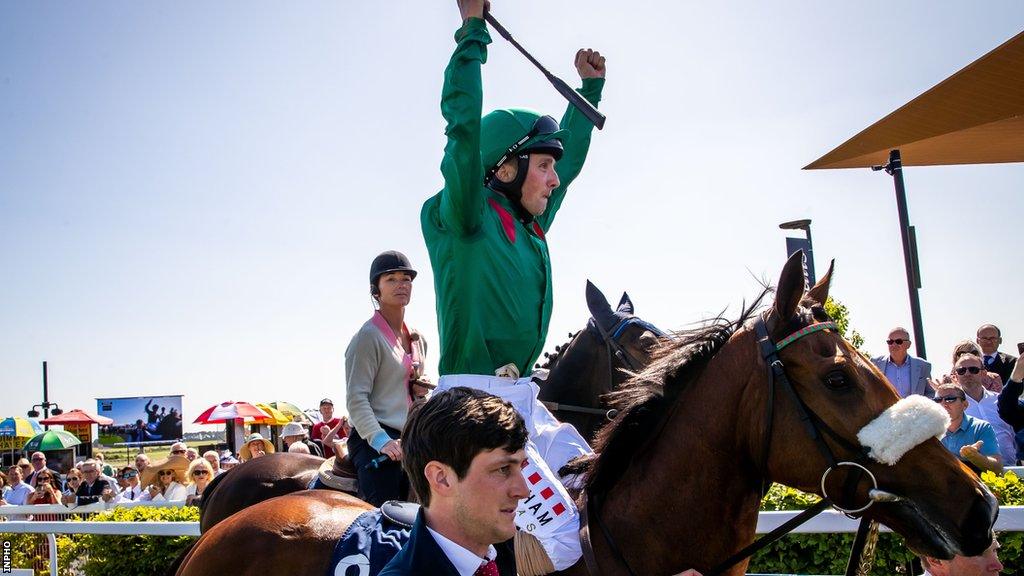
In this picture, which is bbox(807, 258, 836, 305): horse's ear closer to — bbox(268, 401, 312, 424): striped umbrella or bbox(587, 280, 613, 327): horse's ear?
bbox(587, 280, 613, 327): horse's ear

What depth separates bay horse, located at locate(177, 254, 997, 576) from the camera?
7.91 ft

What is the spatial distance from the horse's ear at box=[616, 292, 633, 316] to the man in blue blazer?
333 cm

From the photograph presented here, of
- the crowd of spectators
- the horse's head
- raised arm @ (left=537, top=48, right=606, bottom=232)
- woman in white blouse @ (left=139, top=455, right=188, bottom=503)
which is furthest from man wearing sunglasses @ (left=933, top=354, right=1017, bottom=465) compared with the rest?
woman in white blouse @ (left=139, top=455, right=188, bottom=503)

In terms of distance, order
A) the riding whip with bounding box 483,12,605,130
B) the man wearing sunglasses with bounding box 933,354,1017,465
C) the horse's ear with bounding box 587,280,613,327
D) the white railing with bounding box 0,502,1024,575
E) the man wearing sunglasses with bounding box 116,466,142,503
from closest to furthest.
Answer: the riding whip with bounding box 483,12,605,130
the white railing with bounding box 0,502,1024,575
the horse's ear with bounding box 587,280,613,327
the man wearing sunglasses with bounding box 933,354,1017,465
the man wearing sunglasses with bounding box 116,466,142,503

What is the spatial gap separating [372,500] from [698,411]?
1994 mm

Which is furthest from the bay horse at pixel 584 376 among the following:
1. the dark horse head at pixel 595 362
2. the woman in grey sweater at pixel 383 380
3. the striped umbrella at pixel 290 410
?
the striped umbrella at pixel 290 410

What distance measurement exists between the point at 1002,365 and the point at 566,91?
6.82 meters

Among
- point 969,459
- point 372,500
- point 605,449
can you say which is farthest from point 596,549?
point 969,459

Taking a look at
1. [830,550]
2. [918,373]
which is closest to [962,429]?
[918,373]

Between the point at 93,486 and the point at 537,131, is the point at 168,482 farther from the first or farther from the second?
the point at 537,131

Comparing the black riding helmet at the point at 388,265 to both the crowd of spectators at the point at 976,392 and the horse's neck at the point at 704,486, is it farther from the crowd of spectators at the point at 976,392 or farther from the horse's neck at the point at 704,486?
the crowd of spectators at the point at 976,392

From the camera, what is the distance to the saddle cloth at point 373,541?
2.70 metres

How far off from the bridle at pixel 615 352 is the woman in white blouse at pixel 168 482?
729 centimetres

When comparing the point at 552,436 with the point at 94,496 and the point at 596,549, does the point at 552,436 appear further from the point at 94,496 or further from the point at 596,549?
the point at 94,496
